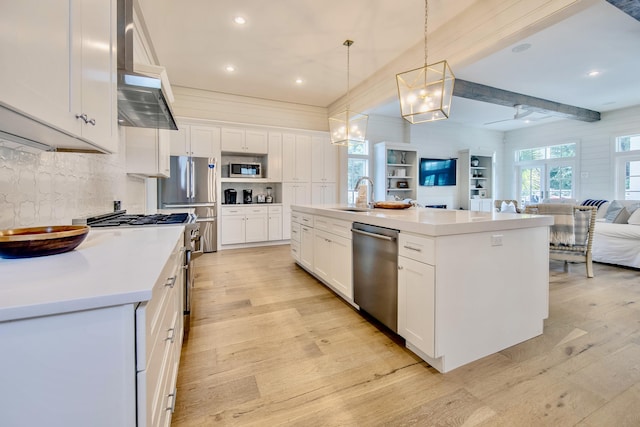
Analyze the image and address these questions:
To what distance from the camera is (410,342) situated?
6.26 ft

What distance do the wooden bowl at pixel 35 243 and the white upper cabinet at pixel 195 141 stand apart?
13.9 feet

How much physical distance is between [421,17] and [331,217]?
2.62m

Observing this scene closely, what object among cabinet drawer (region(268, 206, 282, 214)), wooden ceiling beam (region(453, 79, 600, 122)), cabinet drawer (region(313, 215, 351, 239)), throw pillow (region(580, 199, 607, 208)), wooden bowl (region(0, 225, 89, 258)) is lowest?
cabinet drawer (region(313, 215, 351, 239))

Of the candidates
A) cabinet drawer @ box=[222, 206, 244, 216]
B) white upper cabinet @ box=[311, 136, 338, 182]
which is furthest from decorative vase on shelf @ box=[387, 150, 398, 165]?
cabinet drawer @ box=[222, 206, 244, 216]

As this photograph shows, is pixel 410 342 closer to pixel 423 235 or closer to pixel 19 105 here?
pixel 423 235

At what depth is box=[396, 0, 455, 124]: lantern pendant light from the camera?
238 centimetres

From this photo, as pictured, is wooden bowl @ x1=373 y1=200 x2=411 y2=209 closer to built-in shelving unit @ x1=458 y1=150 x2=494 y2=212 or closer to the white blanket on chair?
the white blanket on chair

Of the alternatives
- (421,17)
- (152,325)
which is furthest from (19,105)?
Result: (421,17)

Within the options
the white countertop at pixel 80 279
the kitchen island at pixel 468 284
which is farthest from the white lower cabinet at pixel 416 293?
the white countertop at pixel 80 279

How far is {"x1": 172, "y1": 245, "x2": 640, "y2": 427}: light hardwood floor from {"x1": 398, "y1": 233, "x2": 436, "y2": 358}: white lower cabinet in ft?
0.59

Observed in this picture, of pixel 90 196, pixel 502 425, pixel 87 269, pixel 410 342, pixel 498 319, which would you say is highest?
pixel 90 196

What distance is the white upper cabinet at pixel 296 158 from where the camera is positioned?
582cm

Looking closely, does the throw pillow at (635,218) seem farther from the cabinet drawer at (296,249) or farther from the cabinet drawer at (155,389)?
the cabinet drawer at (155,389)

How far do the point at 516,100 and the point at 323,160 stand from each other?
399 centimetres
